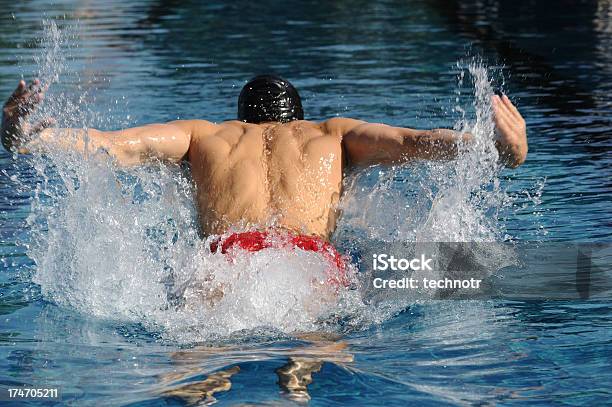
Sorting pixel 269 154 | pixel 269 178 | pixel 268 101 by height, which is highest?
pixel 268 101

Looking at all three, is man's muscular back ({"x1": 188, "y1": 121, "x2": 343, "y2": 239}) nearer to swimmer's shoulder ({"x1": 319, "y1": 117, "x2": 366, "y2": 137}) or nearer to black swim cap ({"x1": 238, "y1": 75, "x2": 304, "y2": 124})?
swimmer's shoulder ({"x1": 319, "y1": 117, "x2": 366, "y2": 137})

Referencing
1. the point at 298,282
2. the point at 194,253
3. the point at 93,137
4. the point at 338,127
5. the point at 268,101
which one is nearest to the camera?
the point at 298,282

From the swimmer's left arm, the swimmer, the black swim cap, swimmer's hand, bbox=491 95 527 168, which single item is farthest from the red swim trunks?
swimmer's hand, bbox=491 95 527 168

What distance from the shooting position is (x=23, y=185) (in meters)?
6.75

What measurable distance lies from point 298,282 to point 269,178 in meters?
→ 0.51

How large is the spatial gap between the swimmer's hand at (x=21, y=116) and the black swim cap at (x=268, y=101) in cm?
96

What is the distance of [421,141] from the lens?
4.39 m

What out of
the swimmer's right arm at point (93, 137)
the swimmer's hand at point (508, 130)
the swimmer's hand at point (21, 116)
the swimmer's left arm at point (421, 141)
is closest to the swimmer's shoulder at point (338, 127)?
the swimmer's left arm at point (421, 141)

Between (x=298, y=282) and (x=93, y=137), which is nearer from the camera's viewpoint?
(x=298, y=282)

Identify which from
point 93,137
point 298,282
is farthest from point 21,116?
point 298,282

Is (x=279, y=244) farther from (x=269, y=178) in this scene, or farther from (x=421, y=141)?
(x=421, y=141)

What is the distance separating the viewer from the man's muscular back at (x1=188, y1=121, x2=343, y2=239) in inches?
170

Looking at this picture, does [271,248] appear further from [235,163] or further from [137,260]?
[137,260]

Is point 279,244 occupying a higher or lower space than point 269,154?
lower
